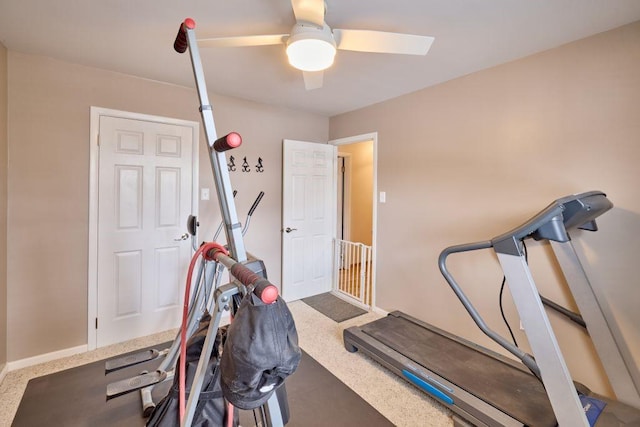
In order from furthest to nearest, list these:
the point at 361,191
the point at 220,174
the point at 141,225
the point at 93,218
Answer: the point at 361,191
the point at 141,225
the point at 93,218
the point at 220,174

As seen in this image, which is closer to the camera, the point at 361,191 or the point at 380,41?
the point at 380,41

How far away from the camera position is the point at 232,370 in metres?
0.95

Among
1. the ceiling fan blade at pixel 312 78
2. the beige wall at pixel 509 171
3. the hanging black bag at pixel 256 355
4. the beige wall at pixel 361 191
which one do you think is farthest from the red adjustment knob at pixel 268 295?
the beige wall at pixel 361 191

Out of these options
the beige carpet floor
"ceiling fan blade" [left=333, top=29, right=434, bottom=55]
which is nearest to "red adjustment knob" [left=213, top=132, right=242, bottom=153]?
"ceiling fan blade" [left=333, top=29, right=434, bottom=55]

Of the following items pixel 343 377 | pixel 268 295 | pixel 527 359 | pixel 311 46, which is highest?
pixel 311 46

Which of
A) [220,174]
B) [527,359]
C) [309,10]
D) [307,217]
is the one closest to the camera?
[220,174]

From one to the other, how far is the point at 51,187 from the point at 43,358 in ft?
4.39

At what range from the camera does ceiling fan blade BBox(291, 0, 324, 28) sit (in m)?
1.40

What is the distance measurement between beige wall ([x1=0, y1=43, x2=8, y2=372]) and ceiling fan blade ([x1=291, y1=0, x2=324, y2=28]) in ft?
7.09

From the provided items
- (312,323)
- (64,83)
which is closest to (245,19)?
(64,83)

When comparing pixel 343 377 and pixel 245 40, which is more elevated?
pixel 245 40

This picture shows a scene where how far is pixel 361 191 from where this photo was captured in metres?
5.46

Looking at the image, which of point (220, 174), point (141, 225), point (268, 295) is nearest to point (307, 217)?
point (141, 225)

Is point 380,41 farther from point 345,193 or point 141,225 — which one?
point 345,193
